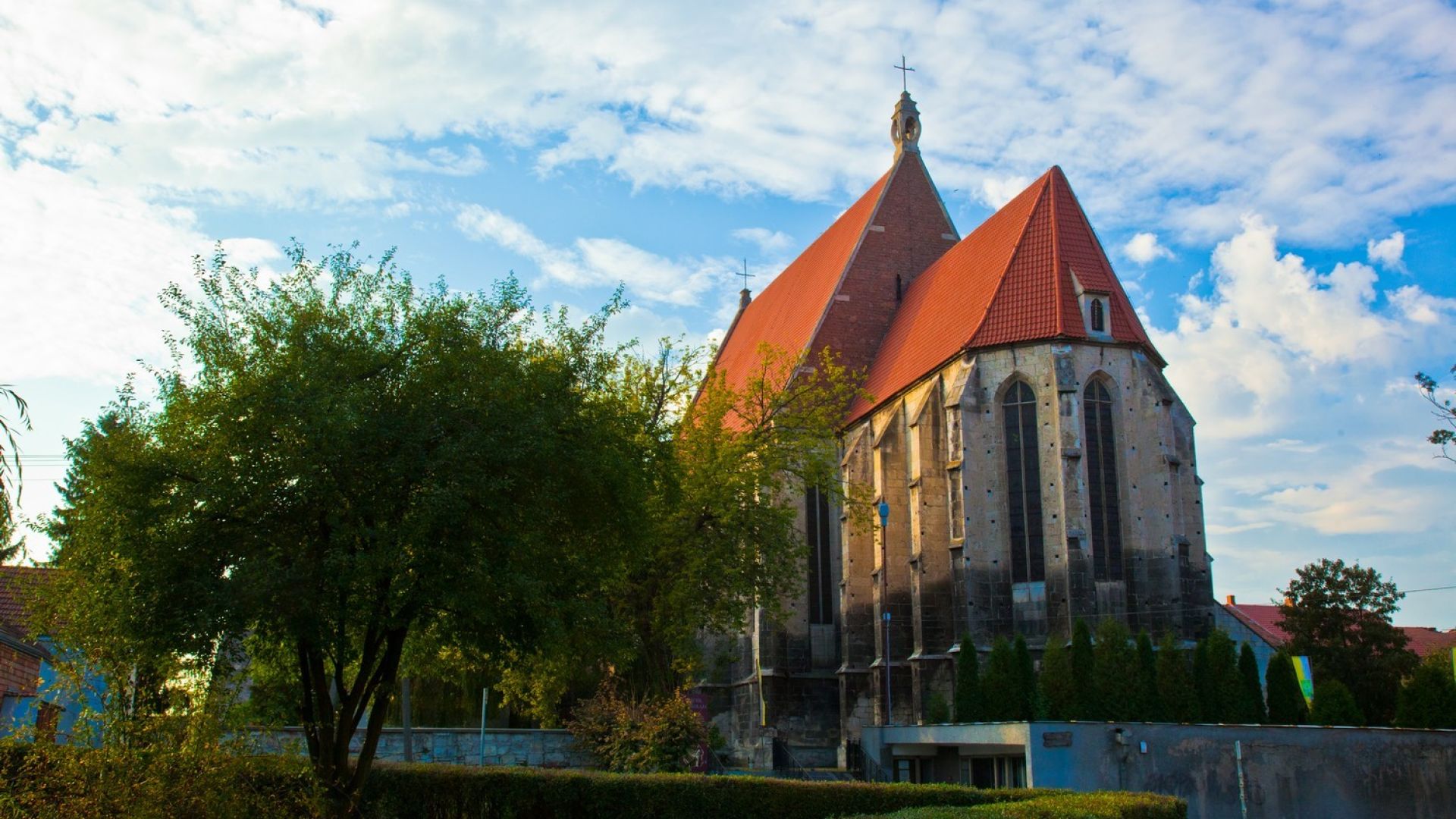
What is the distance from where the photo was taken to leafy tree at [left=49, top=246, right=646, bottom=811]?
12.3 metres

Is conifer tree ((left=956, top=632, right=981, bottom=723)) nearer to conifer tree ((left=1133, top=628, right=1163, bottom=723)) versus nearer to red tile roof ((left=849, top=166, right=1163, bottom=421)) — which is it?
conifer tree ((left=1133, top=628, right=1163, bottom=723))

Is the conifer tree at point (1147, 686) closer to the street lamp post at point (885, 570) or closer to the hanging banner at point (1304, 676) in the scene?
the hanging banner at point (1304, 676)

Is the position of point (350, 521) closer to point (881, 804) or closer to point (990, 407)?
point (881, 804)

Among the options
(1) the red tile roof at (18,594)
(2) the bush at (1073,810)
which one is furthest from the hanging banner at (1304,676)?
(1) the red tile roof at (18,594)

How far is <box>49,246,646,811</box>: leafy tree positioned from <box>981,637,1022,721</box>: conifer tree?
14.1 meters

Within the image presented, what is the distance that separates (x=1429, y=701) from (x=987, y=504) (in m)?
10.2

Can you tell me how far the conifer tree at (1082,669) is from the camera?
2495cm

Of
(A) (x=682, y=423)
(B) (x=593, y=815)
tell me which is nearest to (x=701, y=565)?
(A) (x=682, y=423)

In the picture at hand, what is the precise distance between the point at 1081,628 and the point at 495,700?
691 inches

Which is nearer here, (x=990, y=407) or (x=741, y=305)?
(x=990, y=407)

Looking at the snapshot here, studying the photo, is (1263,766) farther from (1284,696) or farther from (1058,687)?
(1058,687)

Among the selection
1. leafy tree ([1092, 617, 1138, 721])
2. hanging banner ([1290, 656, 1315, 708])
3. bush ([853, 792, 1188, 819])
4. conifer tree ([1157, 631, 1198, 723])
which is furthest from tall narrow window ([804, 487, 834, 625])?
bush ([853, 792, 1188, 819])

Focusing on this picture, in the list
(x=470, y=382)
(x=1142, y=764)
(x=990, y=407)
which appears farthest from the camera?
(x=990, y=407)

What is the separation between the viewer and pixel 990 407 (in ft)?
97.8
